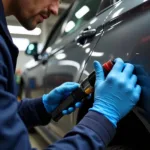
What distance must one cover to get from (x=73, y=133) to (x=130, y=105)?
211mm

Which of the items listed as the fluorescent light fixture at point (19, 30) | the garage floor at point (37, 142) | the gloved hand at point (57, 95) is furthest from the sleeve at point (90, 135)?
the fluorescent light fixture at point (19, 30)

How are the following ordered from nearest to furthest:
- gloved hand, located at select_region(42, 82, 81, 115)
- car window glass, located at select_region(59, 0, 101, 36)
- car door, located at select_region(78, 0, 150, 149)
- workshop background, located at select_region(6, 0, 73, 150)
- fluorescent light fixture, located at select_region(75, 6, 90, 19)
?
car door, located at select_region(78, 0, 150, 149)
gloved hand, located at select_region(42, 82, 81, 115)
car window glass, located at select_region(59, 0, 101, 36)
fluorescent light fixture, located at select_region(75, 6, 90, 19)
workshop background, located at select_region(6, 0, 73, 150)

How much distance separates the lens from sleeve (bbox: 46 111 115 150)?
0.73 metres

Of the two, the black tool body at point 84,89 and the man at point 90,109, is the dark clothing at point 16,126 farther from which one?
the black tool body at point 84,89

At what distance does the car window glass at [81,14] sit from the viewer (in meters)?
1.47

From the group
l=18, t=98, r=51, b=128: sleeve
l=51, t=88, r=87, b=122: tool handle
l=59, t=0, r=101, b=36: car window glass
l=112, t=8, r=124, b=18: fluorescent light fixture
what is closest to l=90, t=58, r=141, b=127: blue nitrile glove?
l=51, t=88, r=87, b=122: tool handle

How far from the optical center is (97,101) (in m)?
0.85

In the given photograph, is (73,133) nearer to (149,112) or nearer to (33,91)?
(149,112)

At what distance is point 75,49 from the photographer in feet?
4.59

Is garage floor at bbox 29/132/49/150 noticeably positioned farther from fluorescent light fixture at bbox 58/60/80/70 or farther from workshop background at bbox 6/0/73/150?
workshop background at bbox 6/0/73/150

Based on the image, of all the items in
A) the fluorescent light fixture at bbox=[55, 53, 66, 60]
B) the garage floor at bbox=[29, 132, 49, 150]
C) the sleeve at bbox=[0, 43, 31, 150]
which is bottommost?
the garage floor at bbox=[29, 132, 49, 150]

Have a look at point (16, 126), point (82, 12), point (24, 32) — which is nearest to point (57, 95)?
point (16, 126)

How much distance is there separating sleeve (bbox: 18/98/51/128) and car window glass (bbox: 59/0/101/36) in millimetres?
619

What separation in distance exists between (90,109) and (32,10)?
427 millimetres
